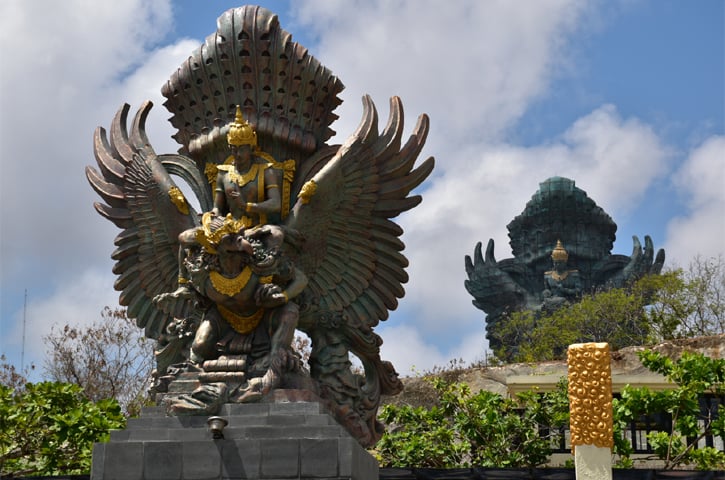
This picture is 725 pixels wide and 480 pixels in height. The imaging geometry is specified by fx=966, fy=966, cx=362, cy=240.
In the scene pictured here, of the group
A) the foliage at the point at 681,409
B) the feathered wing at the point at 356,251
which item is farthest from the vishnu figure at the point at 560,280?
the feathered wing at the point at 356,251

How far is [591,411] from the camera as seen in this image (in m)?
8.75

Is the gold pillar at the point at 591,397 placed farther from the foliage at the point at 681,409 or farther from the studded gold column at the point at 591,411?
the foliage at the point at 681,409

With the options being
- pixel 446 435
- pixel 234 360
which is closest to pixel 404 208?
pixel 234 360

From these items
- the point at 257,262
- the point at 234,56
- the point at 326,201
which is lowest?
the point at 257,262

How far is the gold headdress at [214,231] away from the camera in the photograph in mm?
10227

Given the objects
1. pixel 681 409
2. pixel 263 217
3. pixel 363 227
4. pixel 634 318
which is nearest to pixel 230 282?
pixel 263 217

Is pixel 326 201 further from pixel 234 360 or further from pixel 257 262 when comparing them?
pixel 234 360

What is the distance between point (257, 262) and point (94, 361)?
1511cm

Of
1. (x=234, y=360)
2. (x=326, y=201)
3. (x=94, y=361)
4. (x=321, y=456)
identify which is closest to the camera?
(x=321, y=456)

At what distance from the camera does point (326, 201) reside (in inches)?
432

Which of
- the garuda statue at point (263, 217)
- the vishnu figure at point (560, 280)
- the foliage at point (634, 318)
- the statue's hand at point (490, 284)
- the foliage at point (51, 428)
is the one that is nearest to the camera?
the garuda statue at point (263, 217)

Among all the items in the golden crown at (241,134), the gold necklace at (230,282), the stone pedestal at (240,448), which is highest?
the golden crown at (241,134)

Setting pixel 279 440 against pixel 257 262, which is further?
pixel 257 262

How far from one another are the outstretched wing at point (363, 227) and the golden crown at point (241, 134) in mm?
843
